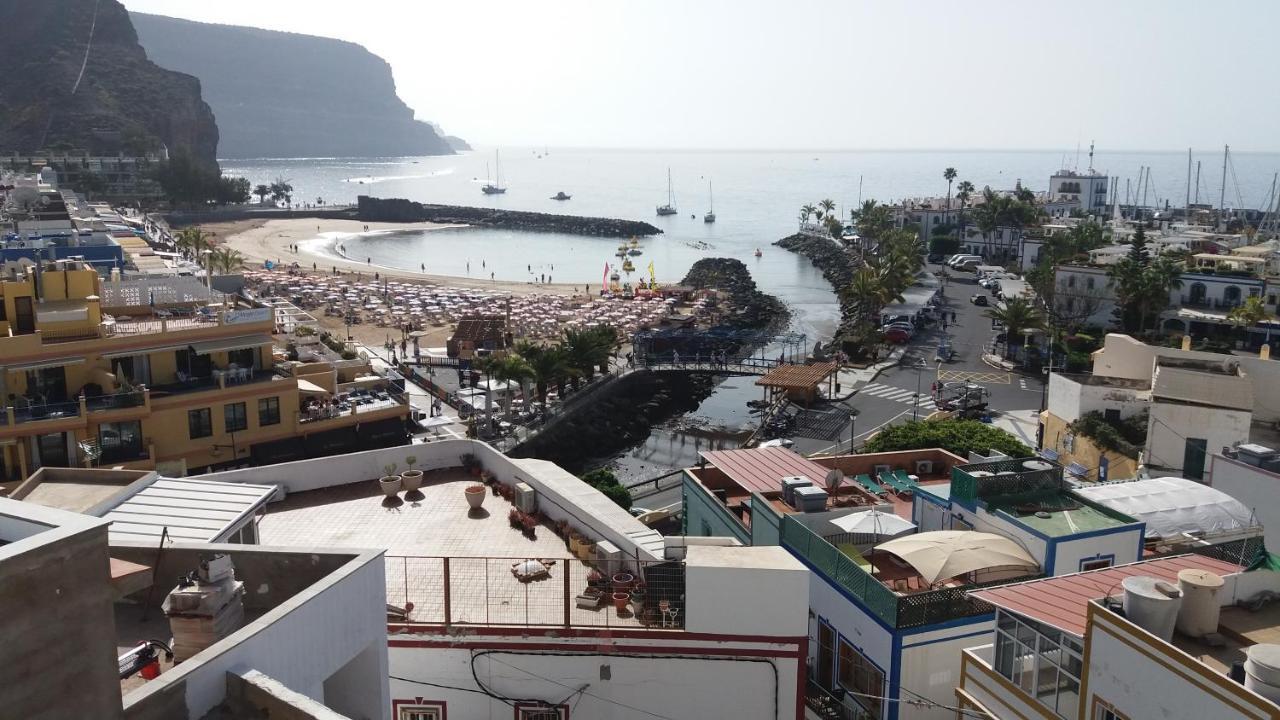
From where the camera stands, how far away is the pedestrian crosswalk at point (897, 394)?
3749 centimetres

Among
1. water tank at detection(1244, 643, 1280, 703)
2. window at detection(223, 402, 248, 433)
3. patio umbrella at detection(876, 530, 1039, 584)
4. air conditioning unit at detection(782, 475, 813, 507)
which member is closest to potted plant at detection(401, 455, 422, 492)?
air conditioning unit at detection(782, 475, 813, 507)

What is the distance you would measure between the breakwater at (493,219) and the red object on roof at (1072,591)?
126850 millimetres

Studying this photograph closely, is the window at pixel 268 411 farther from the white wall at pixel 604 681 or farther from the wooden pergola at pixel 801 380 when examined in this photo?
the wooden pergola at pixel 801 380

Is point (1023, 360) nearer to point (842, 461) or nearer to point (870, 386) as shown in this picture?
point (870, 386)

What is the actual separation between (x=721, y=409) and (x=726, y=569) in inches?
1398

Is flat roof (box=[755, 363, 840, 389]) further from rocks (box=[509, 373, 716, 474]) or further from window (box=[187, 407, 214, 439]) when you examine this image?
window (box=[187, 407, 214, 439])

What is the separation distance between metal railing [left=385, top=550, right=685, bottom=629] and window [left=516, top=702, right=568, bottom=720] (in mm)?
831

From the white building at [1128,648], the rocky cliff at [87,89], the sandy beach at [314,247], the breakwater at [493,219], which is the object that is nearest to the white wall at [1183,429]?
the white building at [1128,648]

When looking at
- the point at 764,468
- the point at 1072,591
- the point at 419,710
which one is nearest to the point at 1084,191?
the point at 764,468

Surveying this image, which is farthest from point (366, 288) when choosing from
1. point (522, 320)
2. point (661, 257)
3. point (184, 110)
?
point (184, 110)

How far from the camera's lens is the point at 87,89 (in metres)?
130

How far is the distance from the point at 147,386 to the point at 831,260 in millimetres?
81566

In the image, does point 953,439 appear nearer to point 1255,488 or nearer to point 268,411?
point 1255,488

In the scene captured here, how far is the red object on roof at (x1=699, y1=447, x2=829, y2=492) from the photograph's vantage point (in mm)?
15484
